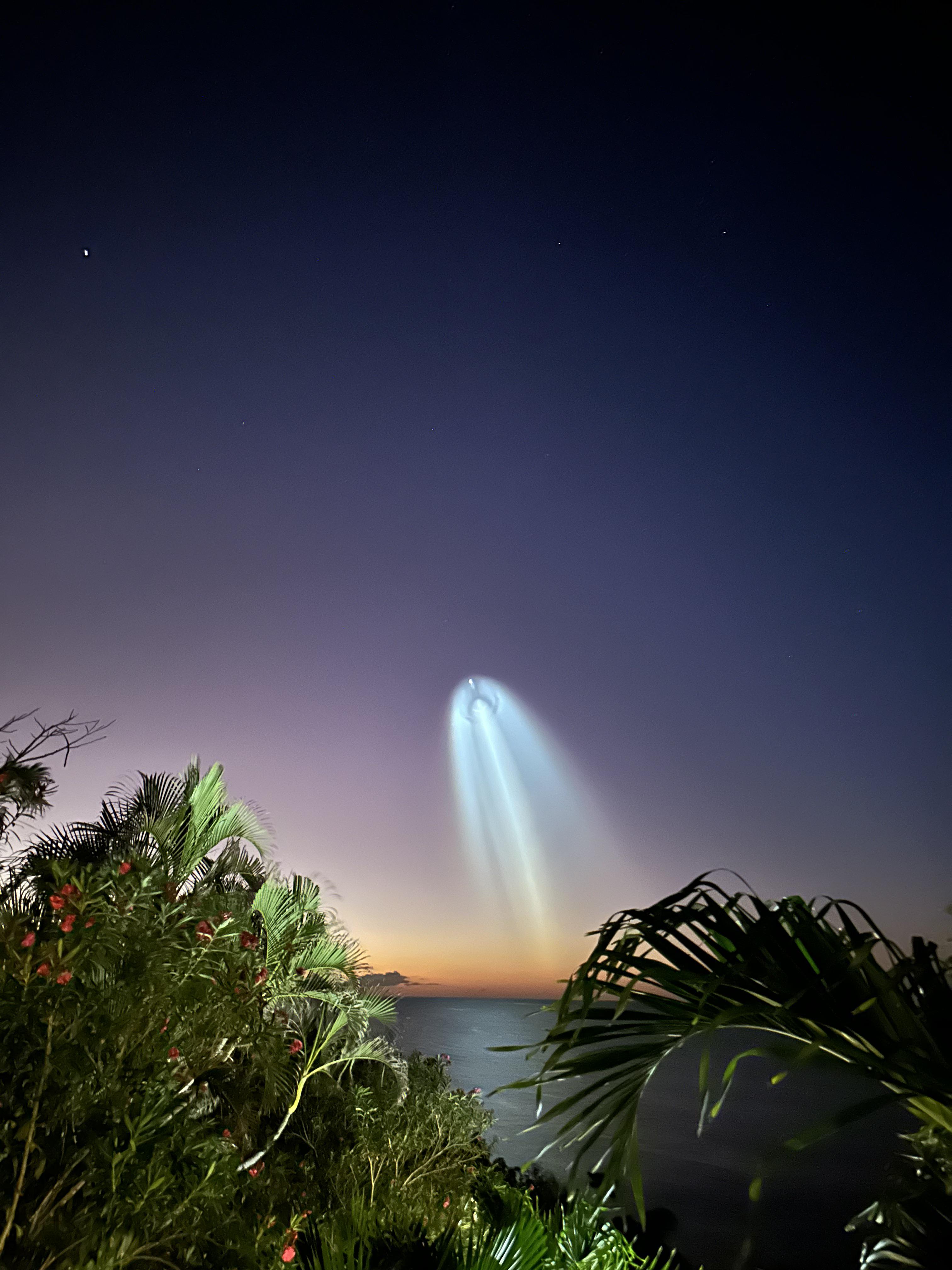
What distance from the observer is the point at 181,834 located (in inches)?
330

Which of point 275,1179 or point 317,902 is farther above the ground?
point 317,902

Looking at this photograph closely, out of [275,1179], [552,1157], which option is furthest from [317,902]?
[552,1157]

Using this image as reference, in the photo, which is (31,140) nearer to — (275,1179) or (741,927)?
(741,927)

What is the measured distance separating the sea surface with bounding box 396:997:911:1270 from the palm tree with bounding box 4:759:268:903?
2.94 metres

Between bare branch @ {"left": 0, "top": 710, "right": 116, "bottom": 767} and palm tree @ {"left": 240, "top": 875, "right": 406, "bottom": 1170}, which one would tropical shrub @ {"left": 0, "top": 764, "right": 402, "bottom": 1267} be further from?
palm tree @ {"left": 240, "top": 875, "right": 406, "bottom": 1170}

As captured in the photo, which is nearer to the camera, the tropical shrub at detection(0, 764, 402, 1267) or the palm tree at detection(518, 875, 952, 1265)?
the palm tree at detection(518, 875, 952, 1265)

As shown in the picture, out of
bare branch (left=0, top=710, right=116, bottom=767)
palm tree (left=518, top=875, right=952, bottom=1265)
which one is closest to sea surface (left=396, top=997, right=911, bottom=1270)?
palm tree (left=518, top=875, right=952, bottom=1265)

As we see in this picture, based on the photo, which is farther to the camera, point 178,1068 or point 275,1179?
point 275,1179

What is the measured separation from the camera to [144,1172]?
3.05m

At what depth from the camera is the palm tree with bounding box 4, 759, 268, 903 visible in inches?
313

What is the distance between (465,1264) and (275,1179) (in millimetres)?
Answer: 4173

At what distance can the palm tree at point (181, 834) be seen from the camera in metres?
7.95

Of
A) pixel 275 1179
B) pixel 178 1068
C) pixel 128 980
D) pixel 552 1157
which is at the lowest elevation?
pixel 552 1157

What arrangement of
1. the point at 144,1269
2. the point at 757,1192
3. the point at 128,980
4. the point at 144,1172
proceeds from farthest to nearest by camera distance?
the point at 128,980 < the point at 144,1269 < the point at 144,1172 < the point at 757,1192
